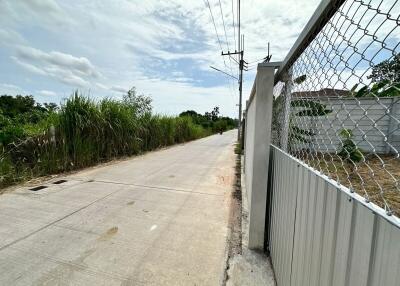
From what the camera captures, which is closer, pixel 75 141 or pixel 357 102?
pixel 357 102

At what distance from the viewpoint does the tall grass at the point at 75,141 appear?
207 inches

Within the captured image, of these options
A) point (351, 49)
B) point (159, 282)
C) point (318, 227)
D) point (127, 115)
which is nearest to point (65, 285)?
point (159, 282)

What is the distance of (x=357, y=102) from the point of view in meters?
0.90

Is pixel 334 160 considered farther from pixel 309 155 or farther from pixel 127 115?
pixel 127 115

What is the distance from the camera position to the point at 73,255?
237cm

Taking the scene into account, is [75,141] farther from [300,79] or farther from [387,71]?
[387,71]

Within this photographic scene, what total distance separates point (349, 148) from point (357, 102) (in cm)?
26

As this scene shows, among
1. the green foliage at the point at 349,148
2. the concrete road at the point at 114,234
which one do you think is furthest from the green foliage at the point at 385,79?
the concrete road at the point at 114,234

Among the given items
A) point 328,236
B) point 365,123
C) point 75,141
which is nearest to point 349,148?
point 365,123

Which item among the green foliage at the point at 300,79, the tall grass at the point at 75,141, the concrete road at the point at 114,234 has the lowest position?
the concrete road at the point at 114,234

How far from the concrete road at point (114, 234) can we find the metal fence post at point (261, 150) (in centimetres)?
41

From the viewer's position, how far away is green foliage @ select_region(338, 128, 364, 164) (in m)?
1.02

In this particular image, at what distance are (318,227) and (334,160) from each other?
0.33 metres

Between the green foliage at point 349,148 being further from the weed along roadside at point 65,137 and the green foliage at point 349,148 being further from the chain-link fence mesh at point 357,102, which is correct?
the weed along roadside at point 65,137
